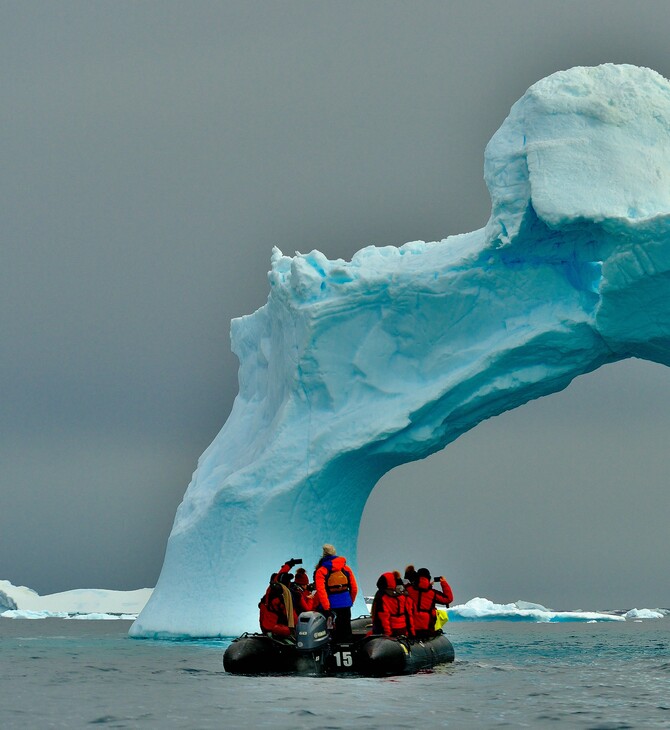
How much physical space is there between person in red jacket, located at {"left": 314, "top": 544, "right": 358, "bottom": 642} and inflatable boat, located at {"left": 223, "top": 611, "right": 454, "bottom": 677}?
0.18 meters

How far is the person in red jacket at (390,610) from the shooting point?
16.1 metres

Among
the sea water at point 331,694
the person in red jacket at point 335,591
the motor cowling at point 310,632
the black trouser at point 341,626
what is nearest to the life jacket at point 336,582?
the person in red jacket at point 335,591

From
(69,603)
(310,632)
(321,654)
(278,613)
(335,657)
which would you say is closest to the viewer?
(310,632)

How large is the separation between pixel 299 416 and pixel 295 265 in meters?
2.55

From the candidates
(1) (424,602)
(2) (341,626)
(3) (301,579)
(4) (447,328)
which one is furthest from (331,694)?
(4) (447,328)

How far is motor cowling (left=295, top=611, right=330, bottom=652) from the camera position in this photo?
51.3 feet

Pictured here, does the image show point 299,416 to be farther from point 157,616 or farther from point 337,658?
point 337,658

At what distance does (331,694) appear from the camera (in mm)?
14391

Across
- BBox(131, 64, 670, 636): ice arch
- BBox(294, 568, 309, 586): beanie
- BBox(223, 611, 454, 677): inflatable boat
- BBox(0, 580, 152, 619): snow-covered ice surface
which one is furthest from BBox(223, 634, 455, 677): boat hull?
BBox(0, 580, 152, 619): snow-covered ice surface

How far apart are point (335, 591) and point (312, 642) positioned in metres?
0.73

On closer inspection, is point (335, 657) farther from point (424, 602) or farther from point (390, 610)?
point (424, 602)

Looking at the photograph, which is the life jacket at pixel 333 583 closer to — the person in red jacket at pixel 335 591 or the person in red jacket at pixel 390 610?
the person in red jacket at pixel 335 591

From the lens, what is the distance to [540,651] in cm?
2264

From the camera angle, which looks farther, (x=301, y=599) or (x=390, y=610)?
(x=301, y=599)
